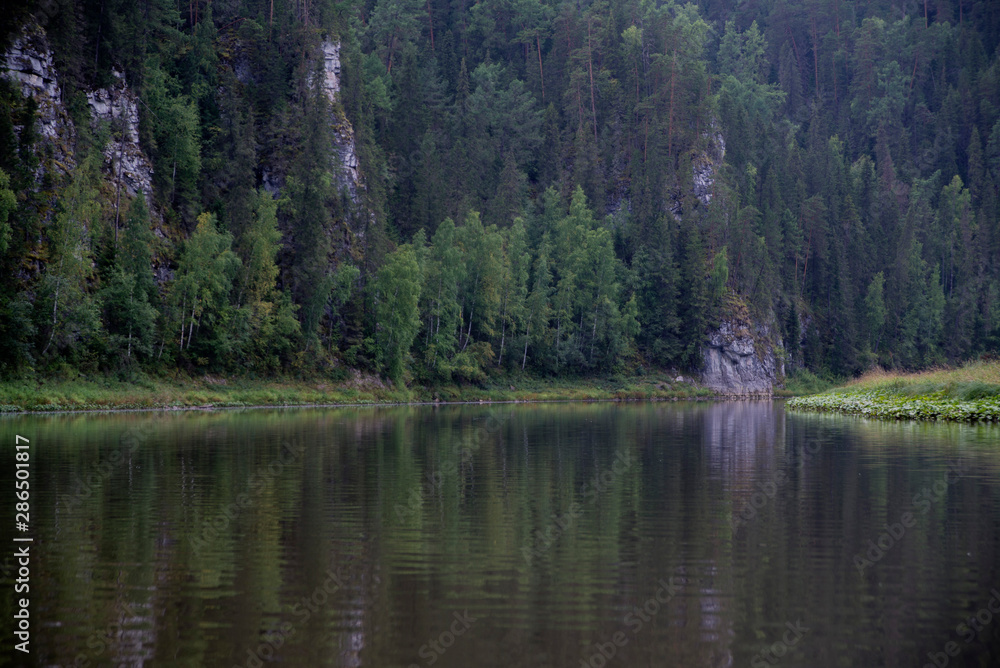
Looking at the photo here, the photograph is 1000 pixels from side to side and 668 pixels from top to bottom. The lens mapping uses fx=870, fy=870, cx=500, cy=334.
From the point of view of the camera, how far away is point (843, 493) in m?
20.4

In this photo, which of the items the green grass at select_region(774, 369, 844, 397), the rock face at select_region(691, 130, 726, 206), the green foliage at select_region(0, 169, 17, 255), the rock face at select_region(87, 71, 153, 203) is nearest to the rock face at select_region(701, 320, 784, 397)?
the green grass at select_region(774, 369, 844, 397)

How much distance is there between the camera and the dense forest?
6825 centimetres

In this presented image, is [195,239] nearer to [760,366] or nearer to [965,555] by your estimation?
[965,555]

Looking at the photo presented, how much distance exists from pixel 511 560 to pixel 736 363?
351 ft

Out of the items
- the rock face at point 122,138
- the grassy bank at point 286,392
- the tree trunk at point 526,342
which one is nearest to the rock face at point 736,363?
the grassy bank at point 286,392

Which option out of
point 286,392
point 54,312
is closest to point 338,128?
point 286,392

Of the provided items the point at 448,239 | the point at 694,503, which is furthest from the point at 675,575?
the point at 448,239

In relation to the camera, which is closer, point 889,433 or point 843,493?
point 843,493

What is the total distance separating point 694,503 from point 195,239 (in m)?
60.5

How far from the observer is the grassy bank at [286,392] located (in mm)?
53531

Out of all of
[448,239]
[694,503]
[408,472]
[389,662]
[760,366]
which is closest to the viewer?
[389,662]

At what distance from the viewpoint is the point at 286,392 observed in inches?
2835

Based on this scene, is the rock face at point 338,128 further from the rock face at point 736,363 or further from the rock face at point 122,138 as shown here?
the rock face at point 736,363

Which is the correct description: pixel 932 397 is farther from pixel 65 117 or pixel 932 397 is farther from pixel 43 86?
pixel 43 86
